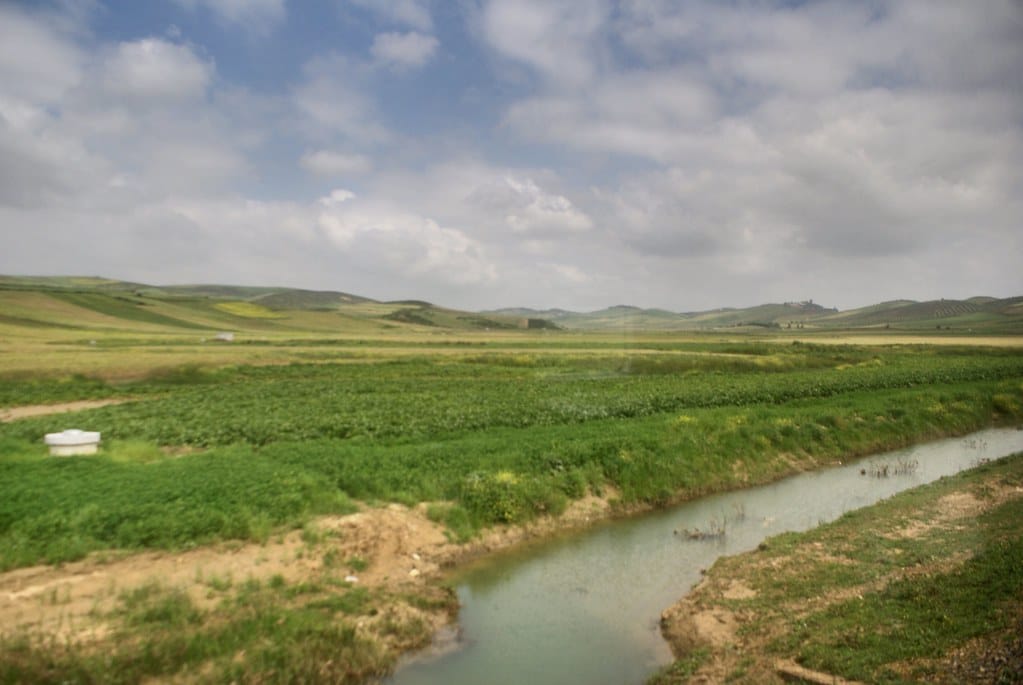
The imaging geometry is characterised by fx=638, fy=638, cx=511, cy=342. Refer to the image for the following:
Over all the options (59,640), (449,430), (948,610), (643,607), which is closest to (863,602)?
(948,610)

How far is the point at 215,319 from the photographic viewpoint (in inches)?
4845

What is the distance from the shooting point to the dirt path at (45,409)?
27.4 meters

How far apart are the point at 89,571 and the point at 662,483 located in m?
13.8

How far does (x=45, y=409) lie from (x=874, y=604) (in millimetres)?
33994

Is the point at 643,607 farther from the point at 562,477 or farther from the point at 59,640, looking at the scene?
the point at 59,640

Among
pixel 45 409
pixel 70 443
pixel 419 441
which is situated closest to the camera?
pixel 70 443

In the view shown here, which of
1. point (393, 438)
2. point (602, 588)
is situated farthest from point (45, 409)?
point (602, 588)

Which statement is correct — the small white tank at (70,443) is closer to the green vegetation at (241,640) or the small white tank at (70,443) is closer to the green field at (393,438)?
the green field at (393,438)

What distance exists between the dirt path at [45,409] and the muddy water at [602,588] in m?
24.1

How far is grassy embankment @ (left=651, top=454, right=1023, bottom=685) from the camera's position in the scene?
746 cm

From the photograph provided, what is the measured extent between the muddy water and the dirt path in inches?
947

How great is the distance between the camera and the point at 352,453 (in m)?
17.8

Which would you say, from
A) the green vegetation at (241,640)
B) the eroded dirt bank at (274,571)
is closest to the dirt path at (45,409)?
the eroded dirt bank at (274,571)

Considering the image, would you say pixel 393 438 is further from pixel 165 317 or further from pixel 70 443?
pixel 165 317
